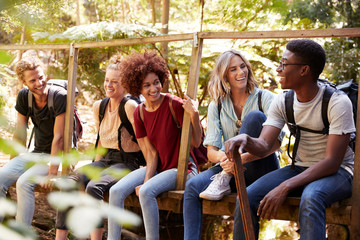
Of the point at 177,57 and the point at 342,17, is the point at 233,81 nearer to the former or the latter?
the point at 177,57

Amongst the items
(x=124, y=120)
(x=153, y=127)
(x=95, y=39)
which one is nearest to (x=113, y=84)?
(x=124, y=120)

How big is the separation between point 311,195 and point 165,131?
58.7 inches

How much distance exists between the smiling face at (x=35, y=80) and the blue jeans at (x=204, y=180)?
5.95 ft

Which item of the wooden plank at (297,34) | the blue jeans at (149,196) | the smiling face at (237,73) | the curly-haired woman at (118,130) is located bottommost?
the blue jeans at (149,196)

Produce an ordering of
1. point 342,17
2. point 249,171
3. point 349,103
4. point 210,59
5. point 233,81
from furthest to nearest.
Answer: point 342,17
point 210,59
point 233,81
point 249,171
point 349,103

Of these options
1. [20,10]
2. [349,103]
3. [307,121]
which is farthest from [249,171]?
[20,10]

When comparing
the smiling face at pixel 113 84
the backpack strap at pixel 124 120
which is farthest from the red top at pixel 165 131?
the smiling face at pixel 113 84

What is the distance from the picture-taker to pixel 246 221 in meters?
2.49

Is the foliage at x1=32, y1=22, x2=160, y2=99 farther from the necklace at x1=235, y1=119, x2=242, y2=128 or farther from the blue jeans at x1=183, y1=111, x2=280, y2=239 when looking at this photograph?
the blue jeans at x1=183, y1=111, x2=280, y2=239

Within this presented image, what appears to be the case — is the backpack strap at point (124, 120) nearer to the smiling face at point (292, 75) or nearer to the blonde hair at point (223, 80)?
the blonde hair at point (223, 80)

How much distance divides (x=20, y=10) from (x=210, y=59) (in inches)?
245

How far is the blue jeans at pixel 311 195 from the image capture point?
2650 mm

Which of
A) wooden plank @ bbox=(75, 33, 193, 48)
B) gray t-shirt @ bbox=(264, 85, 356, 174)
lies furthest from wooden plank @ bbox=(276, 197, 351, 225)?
wooden plank @ bbox=(75, 33, 193, 48)

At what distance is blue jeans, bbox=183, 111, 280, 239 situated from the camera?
3.24m
